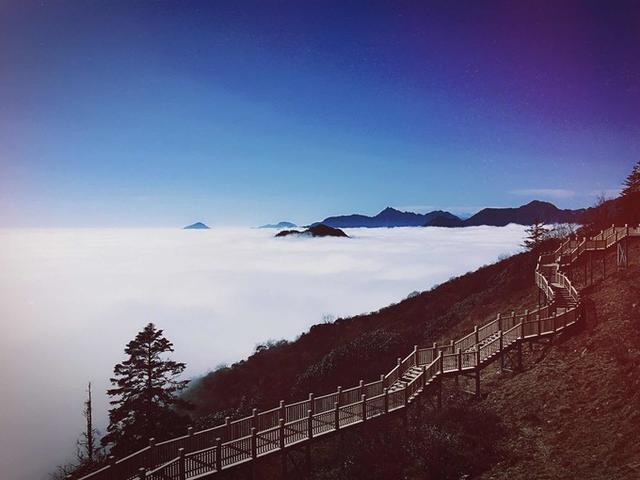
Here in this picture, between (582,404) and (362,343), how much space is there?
31.5 metres

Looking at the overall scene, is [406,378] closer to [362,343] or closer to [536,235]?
[362,343]

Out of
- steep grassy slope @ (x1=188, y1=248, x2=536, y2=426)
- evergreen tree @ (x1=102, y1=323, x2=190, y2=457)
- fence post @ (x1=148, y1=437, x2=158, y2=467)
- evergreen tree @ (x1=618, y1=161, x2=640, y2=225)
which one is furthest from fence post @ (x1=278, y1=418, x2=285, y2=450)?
evergreen tree @ (x1=618, y1=161, x2=640, y2=225)

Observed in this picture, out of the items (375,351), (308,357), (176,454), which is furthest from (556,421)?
(308,357)

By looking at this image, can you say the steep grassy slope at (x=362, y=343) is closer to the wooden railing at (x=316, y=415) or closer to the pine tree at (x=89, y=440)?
the pine tree at (x=89, y=440)

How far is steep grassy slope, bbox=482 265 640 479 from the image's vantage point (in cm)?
1412

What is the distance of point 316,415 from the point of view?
19.6 meters

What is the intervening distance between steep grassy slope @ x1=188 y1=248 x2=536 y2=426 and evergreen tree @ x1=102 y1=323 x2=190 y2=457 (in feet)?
17.2

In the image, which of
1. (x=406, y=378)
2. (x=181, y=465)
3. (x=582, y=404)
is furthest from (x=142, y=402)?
(x=582, y=404)

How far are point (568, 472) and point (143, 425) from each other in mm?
24033

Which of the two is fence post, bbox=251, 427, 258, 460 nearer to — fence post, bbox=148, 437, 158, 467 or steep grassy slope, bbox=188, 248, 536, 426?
fence post, bbox=148, 437, 158, 467

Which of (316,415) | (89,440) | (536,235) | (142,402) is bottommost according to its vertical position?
(89,440)

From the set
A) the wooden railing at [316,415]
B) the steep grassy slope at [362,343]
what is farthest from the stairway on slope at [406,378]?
the steep grassy slope at [362,343]

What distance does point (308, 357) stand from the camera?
61219 millimetres

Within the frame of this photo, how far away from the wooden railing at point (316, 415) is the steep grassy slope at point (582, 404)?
1.81m
